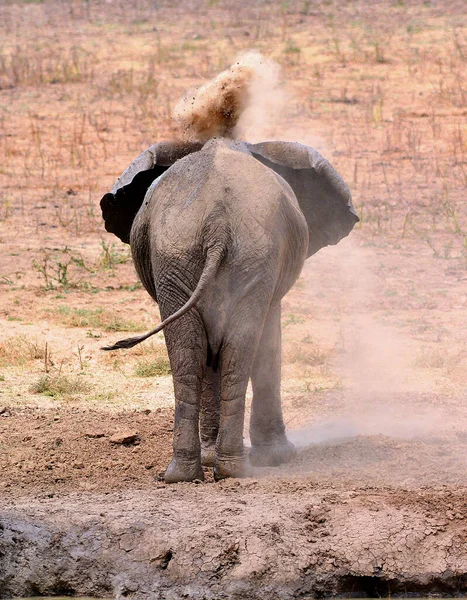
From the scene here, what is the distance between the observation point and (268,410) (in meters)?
5.88

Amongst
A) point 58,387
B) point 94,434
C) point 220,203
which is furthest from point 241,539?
point 58,387

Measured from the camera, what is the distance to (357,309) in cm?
935

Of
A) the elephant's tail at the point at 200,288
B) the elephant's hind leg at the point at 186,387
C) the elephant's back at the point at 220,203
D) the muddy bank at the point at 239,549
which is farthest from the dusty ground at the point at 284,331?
the elephant's back at the point at 220,203

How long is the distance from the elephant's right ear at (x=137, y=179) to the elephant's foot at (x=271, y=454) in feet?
4.10

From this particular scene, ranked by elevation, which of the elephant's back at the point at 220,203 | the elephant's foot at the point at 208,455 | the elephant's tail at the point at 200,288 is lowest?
the elephant's foot at the point at 208,455

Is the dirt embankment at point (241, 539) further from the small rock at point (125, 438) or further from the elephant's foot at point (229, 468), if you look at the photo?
the small rock at point (125, 438)

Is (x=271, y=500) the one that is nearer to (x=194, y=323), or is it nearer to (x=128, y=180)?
(x=194, y=323)

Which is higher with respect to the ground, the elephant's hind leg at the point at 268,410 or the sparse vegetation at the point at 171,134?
Result: the elephant's hind leg at the point at 268,410

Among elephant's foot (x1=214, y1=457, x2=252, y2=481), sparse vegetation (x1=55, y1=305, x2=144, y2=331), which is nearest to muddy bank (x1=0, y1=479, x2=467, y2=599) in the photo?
elephant's foot (x1=214, y1=457, x2=252, y2=481)

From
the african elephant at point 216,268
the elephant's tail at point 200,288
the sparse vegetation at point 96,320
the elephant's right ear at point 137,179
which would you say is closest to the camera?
the elephant's tail at point 200,288

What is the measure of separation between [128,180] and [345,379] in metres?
2.67

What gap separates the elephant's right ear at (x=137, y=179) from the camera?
5.66 m

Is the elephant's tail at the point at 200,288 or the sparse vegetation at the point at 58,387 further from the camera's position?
the sparse vegetation at the point at 58,387

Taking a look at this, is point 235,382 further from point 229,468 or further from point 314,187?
point 314,187
